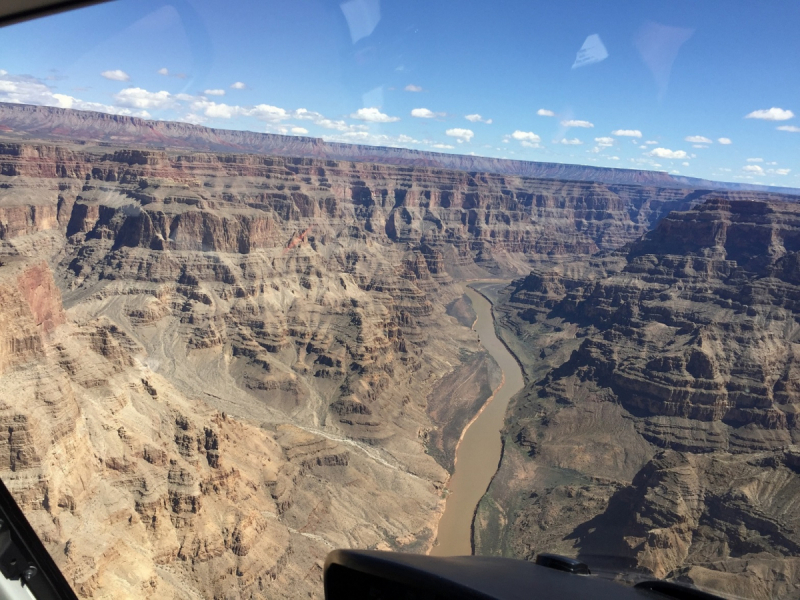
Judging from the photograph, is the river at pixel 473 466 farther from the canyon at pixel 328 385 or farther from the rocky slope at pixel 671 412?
the rocky slope at pixel 671 412

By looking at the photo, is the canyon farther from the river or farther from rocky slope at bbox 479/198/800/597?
the river

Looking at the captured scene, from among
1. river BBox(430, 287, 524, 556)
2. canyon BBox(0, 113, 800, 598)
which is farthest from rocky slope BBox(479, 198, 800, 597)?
river BBox(430, 287, 524, 556)

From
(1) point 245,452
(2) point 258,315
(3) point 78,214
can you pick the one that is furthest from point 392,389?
(3) point 78,214

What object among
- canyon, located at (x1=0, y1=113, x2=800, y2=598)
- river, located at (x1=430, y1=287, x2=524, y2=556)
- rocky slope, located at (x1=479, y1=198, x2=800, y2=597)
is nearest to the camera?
canyon, located at (x1=0, y1=113, x2=800, y2=598)

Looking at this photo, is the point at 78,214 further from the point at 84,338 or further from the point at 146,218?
the point at 84,338

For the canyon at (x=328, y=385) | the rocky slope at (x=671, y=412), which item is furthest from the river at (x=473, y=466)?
the rocky slope at (x=671, y=412)

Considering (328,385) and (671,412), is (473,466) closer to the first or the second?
(328,385)

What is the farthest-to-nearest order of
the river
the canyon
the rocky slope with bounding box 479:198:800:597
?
the river, the rocky slope with bounding box 479:198:800:597, the canyon
